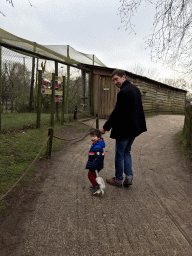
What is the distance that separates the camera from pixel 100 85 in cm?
1353

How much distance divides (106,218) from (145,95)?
16476 millimetres

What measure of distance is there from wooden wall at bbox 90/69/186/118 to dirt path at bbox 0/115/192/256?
927cm

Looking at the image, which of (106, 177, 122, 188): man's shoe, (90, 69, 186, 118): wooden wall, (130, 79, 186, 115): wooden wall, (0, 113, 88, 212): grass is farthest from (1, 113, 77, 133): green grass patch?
(130, 79, 186, 115): wooden wall

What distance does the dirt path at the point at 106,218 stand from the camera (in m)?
2.14

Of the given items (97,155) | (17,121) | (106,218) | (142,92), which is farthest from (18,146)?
(142,92)

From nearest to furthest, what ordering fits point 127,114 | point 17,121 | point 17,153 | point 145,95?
point 127,114, point 17,153, point 17,121, point 145,95

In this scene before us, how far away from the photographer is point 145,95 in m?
18.1

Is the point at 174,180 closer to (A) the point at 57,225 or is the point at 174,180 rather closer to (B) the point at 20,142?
(A) the point at 57,225

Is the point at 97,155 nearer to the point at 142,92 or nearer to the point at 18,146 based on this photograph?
the point at 18,146

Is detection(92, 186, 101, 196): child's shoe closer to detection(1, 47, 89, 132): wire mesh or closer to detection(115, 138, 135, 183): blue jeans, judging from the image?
detection(115, 138, 135, 183): blue jeans

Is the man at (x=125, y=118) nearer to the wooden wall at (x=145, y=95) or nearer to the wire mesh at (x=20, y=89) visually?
the wire mesh at (x=20, y=89)

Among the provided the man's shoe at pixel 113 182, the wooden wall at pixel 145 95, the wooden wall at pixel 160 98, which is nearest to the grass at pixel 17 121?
the man's shoe at pixel 113 182

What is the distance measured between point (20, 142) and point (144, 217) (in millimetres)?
4153

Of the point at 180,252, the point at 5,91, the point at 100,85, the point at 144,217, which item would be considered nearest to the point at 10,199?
the point at 144,217
